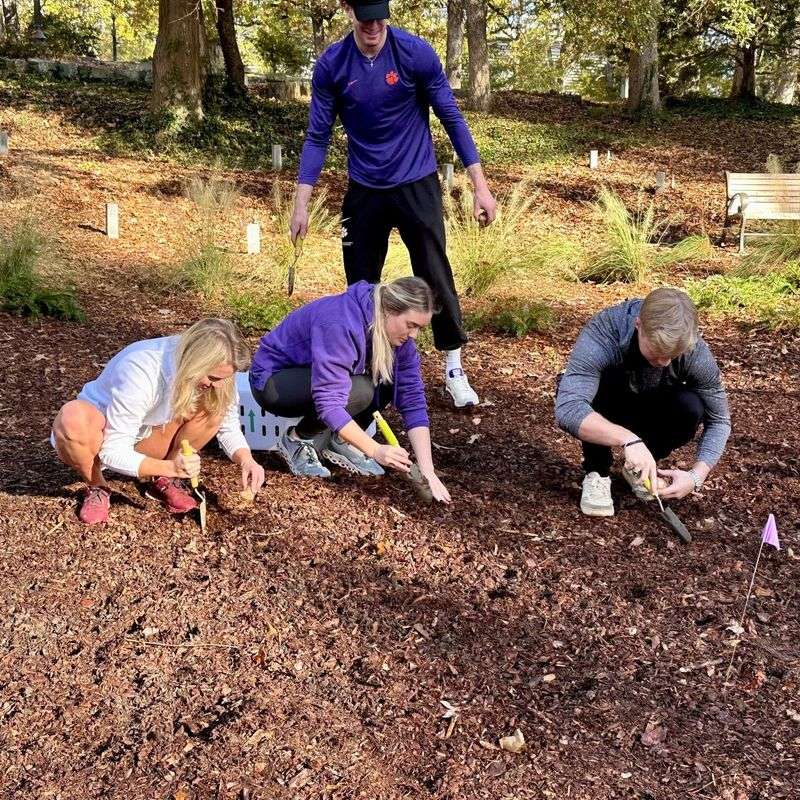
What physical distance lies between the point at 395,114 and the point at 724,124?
14066 millimetres

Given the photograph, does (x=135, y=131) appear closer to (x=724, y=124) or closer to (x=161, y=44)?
(x=161, y=44)

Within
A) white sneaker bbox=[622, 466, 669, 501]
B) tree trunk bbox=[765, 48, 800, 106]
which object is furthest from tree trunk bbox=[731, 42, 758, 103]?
white sneaker bbox=[622, 466, 669, 501]

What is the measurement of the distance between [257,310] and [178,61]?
25.0ft

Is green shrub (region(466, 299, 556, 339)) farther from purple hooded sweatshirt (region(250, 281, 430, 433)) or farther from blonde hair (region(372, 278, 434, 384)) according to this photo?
blonde hair (region(372, 278, 434, 384))

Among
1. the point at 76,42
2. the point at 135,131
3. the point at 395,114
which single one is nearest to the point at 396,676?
the point at 395,114

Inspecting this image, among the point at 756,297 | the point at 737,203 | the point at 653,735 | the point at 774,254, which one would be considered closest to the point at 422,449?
the point at 653,735

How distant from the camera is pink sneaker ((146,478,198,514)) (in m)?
3.41

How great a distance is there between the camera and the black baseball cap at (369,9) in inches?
147

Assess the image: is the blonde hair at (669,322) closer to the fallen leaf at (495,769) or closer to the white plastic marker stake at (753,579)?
the white plastic marker stake at (753,579)

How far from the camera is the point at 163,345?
3.11 m

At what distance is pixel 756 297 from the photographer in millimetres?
6672

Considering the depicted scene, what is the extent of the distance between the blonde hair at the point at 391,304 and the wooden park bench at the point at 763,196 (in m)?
6.58

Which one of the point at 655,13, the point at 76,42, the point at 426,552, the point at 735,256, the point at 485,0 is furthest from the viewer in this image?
the point at 76,42

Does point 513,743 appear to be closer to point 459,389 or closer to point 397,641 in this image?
point 397,641
